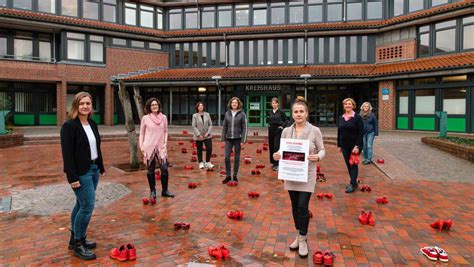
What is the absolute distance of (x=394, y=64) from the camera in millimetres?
21359

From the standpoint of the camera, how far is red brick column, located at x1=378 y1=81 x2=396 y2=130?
2034 centimetres

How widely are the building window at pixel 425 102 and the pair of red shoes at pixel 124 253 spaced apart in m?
19.2

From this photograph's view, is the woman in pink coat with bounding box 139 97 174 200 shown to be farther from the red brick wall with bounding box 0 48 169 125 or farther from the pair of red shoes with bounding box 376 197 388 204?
the red brick wall with bounding box 0 48 169 125

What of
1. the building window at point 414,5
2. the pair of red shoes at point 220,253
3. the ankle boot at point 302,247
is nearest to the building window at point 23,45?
the pair of red shoes at point 220,253

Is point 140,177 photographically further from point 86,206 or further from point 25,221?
point 86,206

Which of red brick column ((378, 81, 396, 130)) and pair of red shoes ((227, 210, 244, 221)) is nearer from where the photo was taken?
pair of red shoes ((227, 210, 244, 221))

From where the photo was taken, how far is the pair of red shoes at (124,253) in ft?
11.9

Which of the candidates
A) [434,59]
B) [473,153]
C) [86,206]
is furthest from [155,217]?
[434,59]

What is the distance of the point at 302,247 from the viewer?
149 inches

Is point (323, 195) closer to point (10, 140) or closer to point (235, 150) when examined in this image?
point (235, 150)

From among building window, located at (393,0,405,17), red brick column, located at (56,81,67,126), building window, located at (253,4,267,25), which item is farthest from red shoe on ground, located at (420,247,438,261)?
red brick column, located at (56,81,67,126)

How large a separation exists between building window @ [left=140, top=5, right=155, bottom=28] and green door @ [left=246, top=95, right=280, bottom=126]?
9.48 metres

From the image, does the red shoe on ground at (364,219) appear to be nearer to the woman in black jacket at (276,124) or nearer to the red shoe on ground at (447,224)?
the red shoe on ground at (447,224)

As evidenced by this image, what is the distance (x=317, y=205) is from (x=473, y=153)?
661 centimetres
